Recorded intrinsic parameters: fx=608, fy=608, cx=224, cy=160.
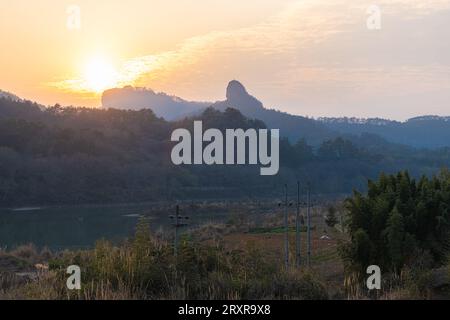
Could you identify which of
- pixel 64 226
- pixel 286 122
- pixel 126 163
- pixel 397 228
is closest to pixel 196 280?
pixel 397 228

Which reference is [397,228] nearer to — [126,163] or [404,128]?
[126,163]

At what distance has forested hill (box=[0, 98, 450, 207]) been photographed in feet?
188

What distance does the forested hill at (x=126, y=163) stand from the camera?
57375 millimetres

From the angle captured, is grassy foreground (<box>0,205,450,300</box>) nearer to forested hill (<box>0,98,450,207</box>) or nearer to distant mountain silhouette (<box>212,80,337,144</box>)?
forested hill (<box>0,98,450,207</box>)

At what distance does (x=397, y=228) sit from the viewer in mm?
8844

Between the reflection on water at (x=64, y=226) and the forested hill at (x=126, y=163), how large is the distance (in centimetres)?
790

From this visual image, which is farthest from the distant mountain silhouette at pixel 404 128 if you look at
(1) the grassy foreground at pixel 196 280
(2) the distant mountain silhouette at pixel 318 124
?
(1) the grassy foreground at pixel 196 280

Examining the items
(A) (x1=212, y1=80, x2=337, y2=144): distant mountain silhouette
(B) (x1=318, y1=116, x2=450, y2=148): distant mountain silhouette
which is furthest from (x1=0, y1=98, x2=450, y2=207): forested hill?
(B) (x1=318, y1=116, x2=450, y2=148): distant mountain silhouette

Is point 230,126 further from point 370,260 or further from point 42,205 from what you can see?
point 370,260

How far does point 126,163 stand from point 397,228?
199ft

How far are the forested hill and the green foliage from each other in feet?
153
